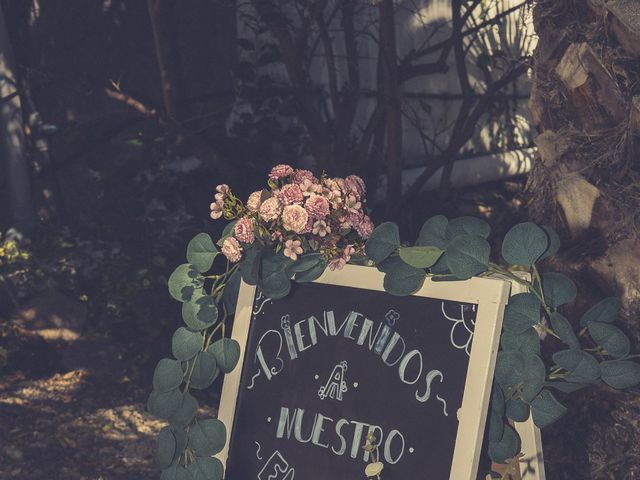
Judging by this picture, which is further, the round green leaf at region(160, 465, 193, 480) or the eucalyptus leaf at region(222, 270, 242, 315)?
the eucalyptus leaf at region(222, 270, 242, 315)

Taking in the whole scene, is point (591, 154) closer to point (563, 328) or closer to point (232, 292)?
point (563, 328)

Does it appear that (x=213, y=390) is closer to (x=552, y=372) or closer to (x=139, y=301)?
(x=139, y=301)

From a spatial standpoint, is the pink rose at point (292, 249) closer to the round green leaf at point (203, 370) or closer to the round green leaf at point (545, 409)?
the round green leaf at point (203, 370)

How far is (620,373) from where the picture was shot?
2.50 metres

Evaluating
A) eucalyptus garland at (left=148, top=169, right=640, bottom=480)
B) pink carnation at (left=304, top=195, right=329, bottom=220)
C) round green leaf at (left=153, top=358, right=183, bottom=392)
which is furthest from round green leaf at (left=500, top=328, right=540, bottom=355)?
round green leaf at (left=153, top=358, right=183, bottom=392)

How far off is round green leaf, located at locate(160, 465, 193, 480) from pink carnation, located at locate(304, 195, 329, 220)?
0.88 metres

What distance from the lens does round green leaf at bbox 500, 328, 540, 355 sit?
97.7 inches

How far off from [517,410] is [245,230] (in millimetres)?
942

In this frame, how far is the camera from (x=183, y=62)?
21.7 ft

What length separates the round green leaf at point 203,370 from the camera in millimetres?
2789

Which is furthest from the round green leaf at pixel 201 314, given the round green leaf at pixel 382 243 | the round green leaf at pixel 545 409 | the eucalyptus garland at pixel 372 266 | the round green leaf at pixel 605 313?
the round green leaf at pixel 605 313

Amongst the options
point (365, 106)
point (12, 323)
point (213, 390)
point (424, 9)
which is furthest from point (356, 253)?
point (424, 9)

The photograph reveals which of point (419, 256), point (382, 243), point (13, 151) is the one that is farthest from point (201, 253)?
point (13, 151)

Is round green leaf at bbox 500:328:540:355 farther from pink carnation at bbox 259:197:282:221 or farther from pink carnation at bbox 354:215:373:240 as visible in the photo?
pink carnation at bbox 259:197:282:221
